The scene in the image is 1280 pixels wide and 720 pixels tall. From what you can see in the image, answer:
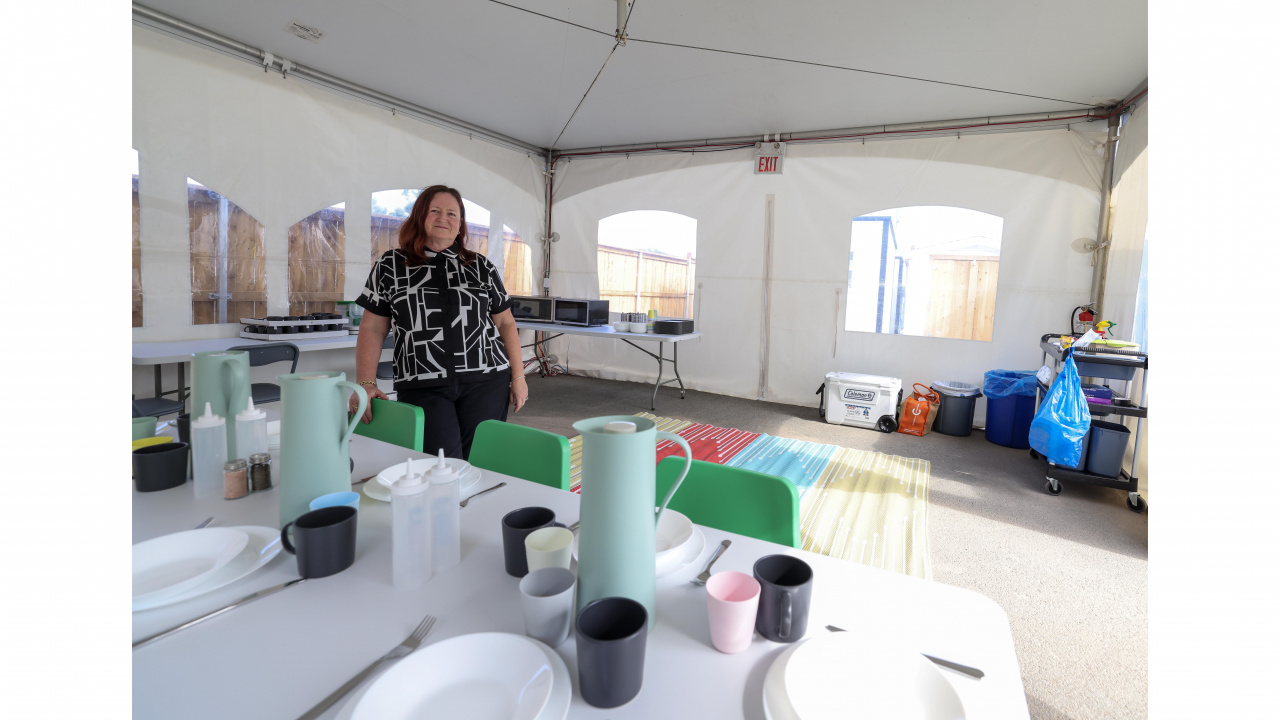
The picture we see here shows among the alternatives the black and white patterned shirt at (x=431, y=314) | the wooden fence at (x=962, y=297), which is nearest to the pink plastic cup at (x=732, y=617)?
the black and white patterned shirt at (x=431, y=314)

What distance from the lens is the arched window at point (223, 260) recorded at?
3518 mm

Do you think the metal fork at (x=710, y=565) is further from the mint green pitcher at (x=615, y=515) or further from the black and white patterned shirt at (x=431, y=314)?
the black and white patterned shirt at (x=431, y=314)

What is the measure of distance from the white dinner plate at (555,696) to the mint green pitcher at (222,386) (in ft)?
2.95

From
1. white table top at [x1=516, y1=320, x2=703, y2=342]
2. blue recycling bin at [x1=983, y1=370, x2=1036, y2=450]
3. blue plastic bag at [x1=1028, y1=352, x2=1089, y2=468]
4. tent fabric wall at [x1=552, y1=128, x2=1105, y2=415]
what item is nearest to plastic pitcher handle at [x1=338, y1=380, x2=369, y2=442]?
blue plastic bag at [x1=1028, y1=352, x2=1089, y2=468]

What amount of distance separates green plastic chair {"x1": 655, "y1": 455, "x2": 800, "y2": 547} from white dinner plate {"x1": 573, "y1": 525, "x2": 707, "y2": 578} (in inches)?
8.4

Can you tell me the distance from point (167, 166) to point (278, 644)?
12.6 feet

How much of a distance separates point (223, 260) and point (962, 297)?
5685mm

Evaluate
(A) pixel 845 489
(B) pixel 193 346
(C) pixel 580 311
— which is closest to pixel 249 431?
(B) pixel 193 346

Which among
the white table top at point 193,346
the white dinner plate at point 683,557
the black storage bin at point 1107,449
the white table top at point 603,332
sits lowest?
the black storage bin at point 1107,449

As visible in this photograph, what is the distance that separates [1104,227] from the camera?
161 inches

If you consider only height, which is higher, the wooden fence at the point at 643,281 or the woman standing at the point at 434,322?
the wooden fence at the point at 643,281

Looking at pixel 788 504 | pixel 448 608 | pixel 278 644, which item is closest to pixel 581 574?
pixel 448 608

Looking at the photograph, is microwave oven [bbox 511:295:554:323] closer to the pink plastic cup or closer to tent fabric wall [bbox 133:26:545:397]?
tent fabric wall [bbox 133:26:545:397]

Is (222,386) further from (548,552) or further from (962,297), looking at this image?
(962,297)
